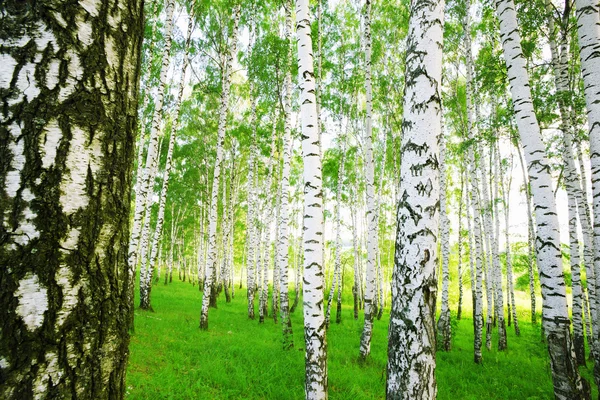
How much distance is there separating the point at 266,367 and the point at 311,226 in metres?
3.68

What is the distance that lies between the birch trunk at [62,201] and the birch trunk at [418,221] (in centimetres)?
188

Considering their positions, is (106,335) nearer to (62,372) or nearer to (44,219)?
(62,372)

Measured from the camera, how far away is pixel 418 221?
2.28 m

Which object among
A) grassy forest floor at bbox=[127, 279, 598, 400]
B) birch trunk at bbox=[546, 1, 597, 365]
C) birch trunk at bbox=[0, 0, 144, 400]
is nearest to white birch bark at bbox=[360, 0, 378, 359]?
grassy forest floor at bbox=[127, 279, 598, 400]

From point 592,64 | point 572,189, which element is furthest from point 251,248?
point 592,64

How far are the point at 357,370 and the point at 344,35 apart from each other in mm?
11982

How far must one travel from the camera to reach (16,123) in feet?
2.54

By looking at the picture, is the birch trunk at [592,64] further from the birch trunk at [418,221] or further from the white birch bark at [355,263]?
the white birch bark at [355,263]

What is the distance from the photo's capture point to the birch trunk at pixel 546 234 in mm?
3414

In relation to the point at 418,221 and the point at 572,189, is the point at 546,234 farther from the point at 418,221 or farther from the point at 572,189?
the point at 572,189

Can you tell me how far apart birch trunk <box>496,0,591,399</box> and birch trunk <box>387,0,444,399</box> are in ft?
7.23

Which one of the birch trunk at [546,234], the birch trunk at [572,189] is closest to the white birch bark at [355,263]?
the birch trunk at [572,189]

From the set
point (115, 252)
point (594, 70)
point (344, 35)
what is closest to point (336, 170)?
point (344, 35)

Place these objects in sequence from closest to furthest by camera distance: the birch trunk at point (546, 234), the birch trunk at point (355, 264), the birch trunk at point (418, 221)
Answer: the birch trunk at point (418, 221), the birch trunk at point (546, 234), the birch trunk at point (355, 264)
